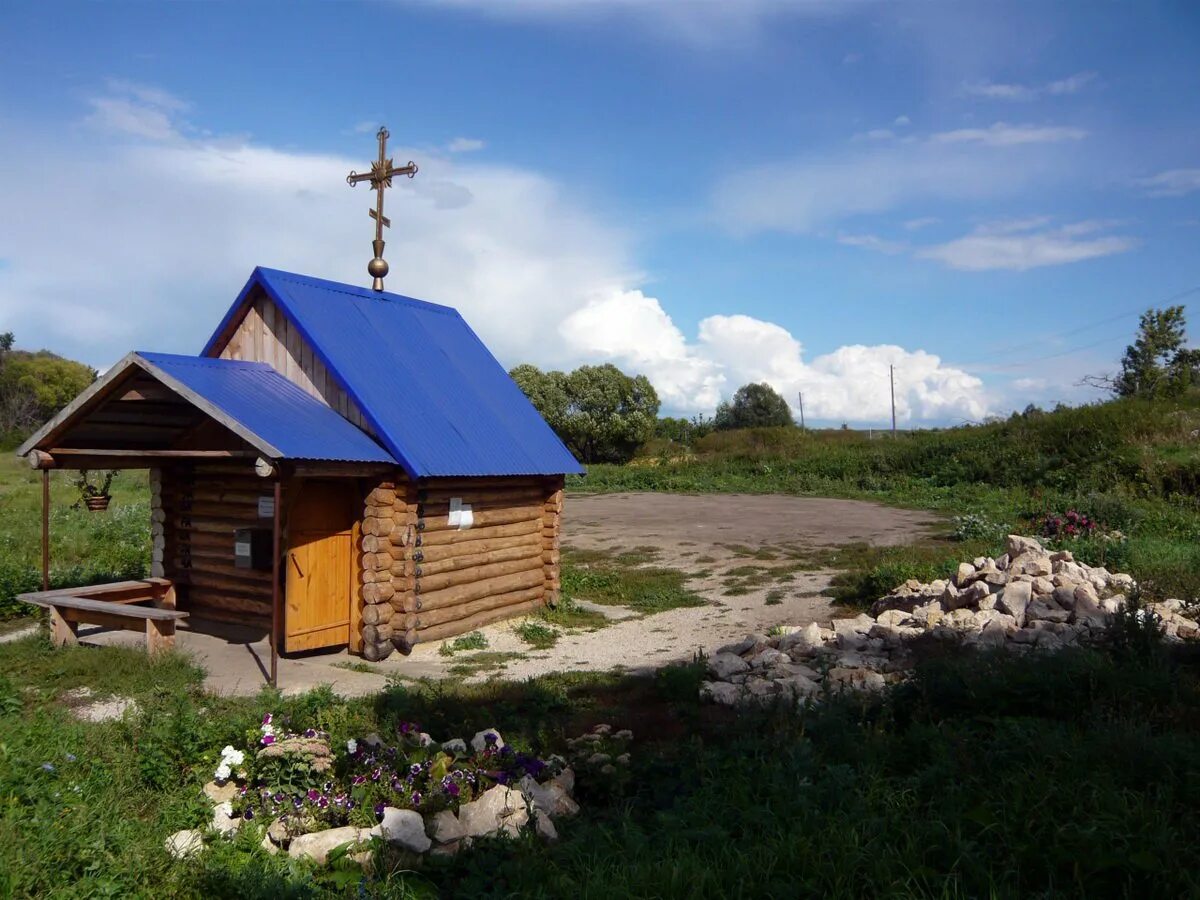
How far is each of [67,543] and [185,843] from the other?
15223 millimetres

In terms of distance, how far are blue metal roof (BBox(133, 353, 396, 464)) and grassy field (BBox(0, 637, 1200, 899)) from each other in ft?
10.1

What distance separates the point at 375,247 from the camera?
14.7m

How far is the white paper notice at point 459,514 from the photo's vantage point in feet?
40.0

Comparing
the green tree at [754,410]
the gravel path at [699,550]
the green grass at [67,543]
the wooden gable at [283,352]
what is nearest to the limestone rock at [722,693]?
the gravel path at [699,550]

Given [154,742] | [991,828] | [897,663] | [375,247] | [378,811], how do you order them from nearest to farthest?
1. [991,828]
2. [378,811]
3. [154,742]
4. [897,663]
5. [375,247]

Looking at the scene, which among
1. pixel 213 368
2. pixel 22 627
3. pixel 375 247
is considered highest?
pixel 375 247

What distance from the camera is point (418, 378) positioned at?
13.0 metres

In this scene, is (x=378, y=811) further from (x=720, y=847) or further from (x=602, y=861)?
(x=720, y=847)

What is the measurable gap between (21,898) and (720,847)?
3.47m

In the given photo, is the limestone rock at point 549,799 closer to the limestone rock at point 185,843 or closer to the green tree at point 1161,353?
the limestone rock at point 185,843

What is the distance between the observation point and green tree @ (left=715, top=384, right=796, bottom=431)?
217ft

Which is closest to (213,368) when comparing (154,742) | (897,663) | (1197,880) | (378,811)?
(154,742)

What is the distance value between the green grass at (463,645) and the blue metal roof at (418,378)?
7.14ft

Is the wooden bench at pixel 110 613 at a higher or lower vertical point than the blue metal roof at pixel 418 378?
lower
